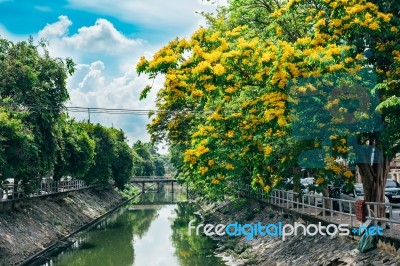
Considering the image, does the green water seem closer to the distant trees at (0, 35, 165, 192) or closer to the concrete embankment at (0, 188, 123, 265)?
the concrete embankment at (0, 188, 123, 265)

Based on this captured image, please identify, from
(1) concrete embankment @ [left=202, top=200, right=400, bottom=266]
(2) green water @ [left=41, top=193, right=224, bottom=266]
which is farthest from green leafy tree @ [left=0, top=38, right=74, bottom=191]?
(1) concrete embankment @ [left=202, top=200, right=400, bottom=266]

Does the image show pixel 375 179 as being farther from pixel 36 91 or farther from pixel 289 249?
pixel 36 91

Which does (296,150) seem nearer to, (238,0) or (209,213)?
(238,0)

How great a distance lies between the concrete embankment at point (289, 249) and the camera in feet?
58.9

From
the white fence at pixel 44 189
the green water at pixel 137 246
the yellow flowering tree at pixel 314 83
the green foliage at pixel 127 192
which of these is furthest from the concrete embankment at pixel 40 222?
the green foliage at pixel 127 192

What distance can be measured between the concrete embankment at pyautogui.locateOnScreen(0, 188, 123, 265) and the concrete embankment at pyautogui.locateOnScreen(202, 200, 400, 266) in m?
12.9

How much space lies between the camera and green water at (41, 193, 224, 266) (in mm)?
32344

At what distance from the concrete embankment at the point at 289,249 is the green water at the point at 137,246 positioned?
1.61 meters

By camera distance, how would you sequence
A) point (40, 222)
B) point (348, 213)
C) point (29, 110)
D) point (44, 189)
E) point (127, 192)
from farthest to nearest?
point (127, 192) < point (44, 189) < point (40, 222) < point (29, 110) < point (348, 213)

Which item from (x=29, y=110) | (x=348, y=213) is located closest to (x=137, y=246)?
(x=29, y=110)

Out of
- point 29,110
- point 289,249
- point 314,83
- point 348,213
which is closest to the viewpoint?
point 314,83

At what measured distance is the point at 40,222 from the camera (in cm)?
3819

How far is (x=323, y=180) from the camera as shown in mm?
19016

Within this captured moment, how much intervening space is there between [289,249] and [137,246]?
19.1m
